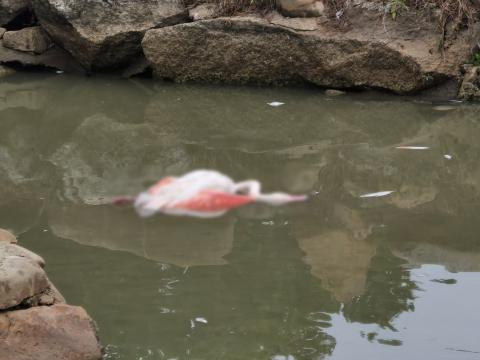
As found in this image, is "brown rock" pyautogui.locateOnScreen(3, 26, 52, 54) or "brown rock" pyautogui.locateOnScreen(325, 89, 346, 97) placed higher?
"brown rock" pyautogui.locateOnScreen(3, 26, 52, 54)

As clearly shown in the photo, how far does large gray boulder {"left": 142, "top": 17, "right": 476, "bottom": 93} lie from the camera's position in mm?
6785

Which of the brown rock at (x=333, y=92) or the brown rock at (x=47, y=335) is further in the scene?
the brown rock at (x=333, y=92)

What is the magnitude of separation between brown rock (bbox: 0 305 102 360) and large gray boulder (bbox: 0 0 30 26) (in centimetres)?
615

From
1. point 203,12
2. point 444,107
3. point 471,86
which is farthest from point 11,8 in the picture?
point 471,86

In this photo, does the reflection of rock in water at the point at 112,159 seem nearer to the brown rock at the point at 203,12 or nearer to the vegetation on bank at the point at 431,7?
the brown rock at the point at 203,12

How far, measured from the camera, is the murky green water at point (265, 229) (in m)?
3.09

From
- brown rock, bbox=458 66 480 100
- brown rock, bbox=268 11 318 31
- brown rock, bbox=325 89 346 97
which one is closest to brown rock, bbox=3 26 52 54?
brown rock, bbox=268 11 318 31

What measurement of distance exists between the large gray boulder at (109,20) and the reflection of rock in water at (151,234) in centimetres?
361

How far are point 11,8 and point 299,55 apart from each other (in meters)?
3.34

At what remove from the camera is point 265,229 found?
399 cm

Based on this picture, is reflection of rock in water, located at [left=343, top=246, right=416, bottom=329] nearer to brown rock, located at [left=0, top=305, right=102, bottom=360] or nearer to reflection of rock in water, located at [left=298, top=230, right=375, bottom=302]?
reflection of rock in water, located at [left=298, top=230, right=375, bottom=302]

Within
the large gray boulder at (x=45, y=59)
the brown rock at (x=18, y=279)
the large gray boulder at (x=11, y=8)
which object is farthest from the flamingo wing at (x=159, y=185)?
the large gray boulder at (x=11, y=8)

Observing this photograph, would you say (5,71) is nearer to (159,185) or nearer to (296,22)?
(296,22)

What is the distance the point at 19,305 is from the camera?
2859 mm
